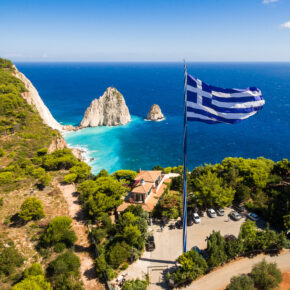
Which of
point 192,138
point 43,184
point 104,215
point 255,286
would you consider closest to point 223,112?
point 255,286

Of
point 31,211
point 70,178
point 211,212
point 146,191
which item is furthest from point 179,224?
point 70,178

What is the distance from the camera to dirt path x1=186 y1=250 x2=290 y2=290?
68.4 ft

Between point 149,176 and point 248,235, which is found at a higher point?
point 149,176

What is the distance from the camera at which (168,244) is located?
2673 centimetres

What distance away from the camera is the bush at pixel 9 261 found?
2179 cm

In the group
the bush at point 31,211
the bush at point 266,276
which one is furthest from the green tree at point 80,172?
the bush at point 266,276

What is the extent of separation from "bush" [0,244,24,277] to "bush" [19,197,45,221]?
6.14 m

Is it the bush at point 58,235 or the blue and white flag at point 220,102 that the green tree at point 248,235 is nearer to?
the blue and white flag at point 220,102

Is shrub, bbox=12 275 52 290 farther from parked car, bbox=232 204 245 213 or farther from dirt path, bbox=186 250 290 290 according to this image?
parked car, bbox=232 204 245 213

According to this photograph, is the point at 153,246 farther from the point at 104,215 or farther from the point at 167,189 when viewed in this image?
the point at 167,189

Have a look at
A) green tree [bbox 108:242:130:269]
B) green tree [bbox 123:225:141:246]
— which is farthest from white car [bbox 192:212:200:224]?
green tree [bbox 108:242:130:269]

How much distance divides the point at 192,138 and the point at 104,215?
70586 millimetres

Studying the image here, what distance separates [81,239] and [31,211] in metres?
8.51

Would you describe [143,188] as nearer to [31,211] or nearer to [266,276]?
[31,211]
